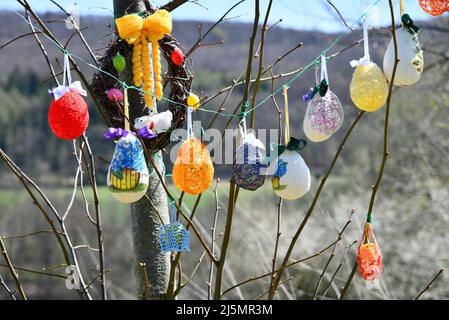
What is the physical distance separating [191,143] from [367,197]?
480 centimetres

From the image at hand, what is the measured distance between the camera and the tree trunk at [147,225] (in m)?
1.14

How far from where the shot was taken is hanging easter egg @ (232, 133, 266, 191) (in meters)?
0.97

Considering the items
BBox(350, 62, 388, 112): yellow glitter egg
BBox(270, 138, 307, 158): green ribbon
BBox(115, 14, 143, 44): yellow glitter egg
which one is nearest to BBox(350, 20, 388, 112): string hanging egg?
BBox(350, 62, 388, 112): yellow glitter egg

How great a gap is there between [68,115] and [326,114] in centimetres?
41

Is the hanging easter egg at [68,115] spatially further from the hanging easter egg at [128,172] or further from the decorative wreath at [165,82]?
the decorative wreath at [165,82]

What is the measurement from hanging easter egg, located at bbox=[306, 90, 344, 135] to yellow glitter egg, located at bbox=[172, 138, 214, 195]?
0.68 feet

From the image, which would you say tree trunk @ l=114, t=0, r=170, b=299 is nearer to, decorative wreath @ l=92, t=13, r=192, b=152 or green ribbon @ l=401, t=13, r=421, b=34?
decorative wreath @ l=92, t=13, r=192, b=152

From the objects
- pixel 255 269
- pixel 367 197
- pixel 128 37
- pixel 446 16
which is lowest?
pixel 255 269

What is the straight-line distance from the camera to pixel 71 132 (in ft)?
3.22

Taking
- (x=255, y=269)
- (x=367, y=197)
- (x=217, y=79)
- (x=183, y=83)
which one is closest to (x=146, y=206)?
(x=183, y=83)

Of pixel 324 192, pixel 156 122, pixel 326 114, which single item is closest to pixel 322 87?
pixel 326 114

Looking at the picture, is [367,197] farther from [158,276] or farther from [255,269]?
[158,276]

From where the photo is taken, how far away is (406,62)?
1013 mm

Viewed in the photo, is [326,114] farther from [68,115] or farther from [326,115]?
[68,115]
